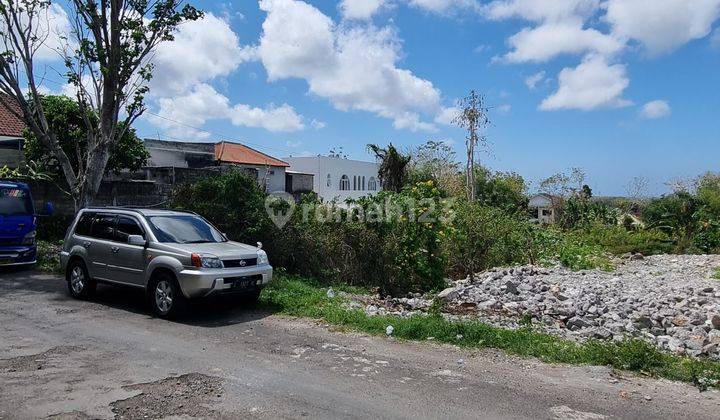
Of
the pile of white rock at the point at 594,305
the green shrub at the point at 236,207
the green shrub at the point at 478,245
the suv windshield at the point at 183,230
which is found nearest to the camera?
the pile of white rock at the point at 594,305

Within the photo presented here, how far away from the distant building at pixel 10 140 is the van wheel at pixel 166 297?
51.0 ft

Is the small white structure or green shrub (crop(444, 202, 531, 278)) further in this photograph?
the small white structure

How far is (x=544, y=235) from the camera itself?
1725 cm

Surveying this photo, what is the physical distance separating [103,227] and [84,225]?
27.3 inches

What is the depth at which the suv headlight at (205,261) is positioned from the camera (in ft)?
26.9

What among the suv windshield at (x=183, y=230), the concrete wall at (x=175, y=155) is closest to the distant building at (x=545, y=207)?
the suv windshield at (x=183, y=230)

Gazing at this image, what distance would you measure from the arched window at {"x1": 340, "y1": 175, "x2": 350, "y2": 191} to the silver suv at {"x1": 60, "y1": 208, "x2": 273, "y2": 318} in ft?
118

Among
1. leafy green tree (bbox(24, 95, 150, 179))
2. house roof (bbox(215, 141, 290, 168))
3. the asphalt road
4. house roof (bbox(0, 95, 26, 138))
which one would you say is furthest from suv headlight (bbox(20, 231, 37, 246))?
house roof (bbox(215, 141, 290, 168))

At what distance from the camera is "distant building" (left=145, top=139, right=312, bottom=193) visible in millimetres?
33031

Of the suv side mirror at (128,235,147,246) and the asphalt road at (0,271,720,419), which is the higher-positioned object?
the suv side mirror at (128,235,147,246)

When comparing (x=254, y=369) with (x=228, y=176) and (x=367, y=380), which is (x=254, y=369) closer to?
(x=367, y=380)

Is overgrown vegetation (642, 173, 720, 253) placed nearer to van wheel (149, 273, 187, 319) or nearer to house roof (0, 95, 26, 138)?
van wheel (149, 273, 187, 319)

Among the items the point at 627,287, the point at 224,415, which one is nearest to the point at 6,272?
the point at 224,415

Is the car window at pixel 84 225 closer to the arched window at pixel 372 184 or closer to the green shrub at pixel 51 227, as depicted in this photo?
the green shrub at pixel 51 227
